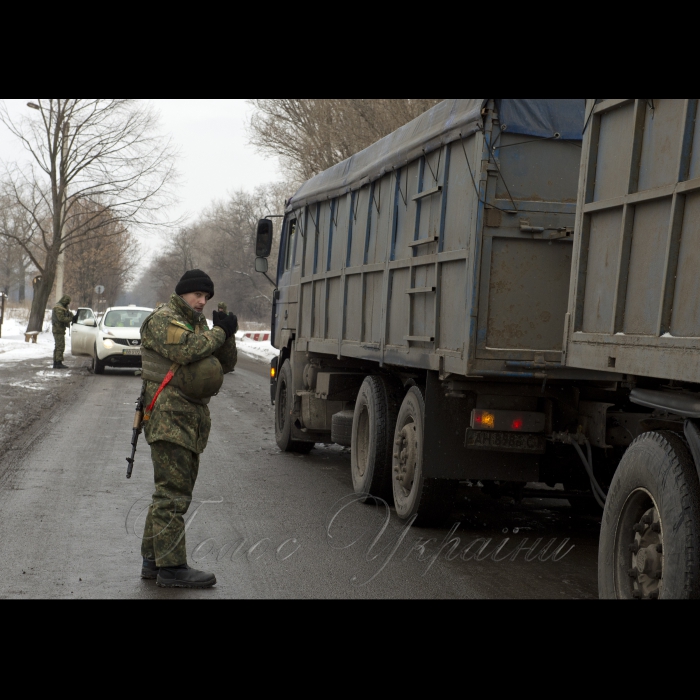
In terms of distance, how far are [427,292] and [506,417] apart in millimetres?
1118

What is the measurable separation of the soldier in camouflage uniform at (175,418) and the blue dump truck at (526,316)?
1.73m

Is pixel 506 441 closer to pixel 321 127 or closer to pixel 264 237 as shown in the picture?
pixel 264 237

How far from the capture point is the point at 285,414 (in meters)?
11.7

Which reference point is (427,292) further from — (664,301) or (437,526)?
(664,301)

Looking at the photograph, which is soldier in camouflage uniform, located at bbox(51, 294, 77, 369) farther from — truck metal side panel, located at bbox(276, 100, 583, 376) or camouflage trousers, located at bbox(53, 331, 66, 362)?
truck metal side panel, located at bbox(276, 100, 583, 376)

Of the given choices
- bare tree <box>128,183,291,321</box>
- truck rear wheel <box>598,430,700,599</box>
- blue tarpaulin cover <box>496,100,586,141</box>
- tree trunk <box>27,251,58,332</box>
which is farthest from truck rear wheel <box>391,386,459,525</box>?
bare tree <box>128,183,291,321</box>

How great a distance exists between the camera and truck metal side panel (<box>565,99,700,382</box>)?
4.00m

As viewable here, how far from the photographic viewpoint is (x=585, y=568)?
6.41 m

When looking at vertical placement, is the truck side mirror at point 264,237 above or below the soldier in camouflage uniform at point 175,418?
above

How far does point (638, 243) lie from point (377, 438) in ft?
14.0

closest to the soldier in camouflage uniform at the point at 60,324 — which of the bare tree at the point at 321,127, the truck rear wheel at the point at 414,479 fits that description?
the bare tree at the point at 321,127

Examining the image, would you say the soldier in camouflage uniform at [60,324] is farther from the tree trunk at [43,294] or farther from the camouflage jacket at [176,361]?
the camouflage jacket at [176,361]

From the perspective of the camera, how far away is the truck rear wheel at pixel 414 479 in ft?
23.8
